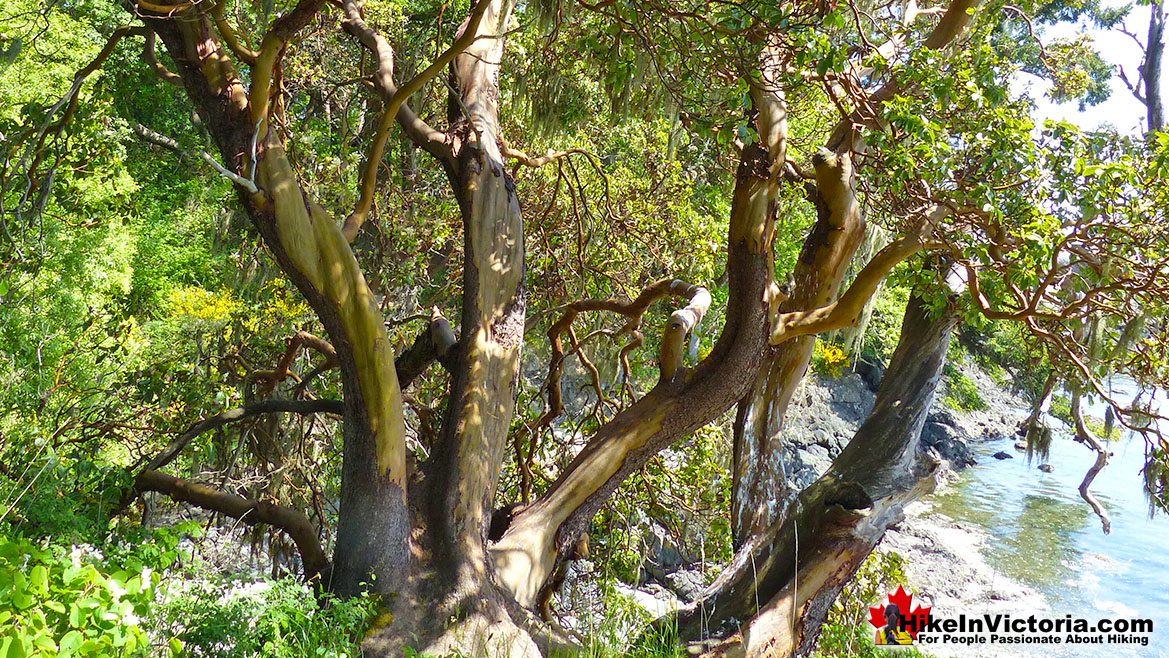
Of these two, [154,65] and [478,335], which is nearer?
[154,65]

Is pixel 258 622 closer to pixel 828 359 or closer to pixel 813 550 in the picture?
pixel 813 550

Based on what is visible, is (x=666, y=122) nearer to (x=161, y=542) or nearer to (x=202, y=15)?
(x=202, y=15)

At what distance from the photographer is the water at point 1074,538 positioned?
40.5ft

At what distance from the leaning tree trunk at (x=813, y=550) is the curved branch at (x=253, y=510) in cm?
179

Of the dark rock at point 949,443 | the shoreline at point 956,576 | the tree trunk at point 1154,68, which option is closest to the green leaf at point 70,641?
the shoreline at point 956,576

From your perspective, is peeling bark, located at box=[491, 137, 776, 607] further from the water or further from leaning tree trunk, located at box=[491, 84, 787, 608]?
the water

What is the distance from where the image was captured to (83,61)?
509 inches

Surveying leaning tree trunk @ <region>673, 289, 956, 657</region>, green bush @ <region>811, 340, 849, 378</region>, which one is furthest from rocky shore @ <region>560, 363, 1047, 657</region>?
green bush @ <region>811, 340, 849, 378</region>

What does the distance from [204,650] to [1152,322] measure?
5.84 m

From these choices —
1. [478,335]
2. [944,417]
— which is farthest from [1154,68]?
[944,417]

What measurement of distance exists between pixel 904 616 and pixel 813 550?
2.07m

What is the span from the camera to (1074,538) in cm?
1531

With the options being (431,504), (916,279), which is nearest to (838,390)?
(916,279)

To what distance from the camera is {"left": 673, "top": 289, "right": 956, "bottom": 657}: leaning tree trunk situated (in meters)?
4.16
